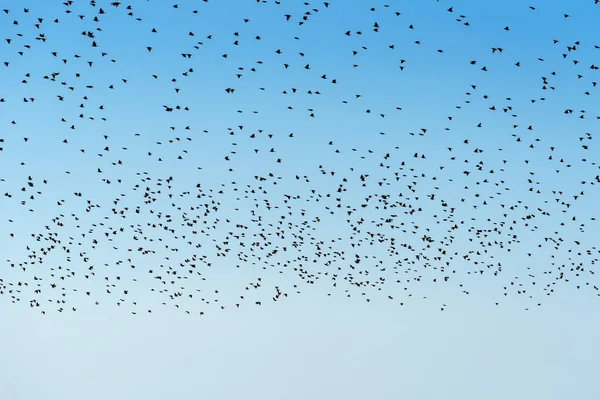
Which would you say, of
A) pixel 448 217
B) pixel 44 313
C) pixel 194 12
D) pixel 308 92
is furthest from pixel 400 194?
pixel 44 313

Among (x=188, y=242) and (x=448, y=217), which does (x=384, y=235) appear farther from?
(x=188, y=242)

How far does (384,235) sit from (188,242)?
1098 cm

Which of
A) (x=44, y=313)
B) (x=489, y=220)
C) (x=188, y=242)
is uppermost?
(x=489, y=220)

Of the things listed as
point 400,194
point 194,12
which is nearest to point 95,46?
point 194,12

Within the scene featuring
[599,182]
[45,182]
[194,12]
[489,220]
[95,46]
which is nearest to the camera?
[194,12]

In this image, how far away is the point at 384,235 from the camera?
156ft

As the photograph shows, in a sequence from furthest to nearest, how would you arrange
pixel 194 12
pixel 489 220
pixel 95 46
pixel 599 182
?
pixel 489 220 → pixel 599 182 → pixel 95 46 → pixel 194 12

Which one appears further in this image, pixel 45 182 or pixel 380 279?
pixel 380 279

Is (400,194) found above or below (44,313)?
above

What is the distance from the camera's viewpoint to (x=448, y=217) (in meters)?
46.4

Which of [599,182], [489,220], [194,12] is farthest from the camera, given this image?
[489,220]

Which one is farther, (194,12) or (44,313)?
(44,313)

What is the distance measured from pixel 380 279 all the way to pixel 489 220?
6.98m

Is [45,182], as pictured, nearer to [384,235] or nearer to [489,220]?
[384,235]
